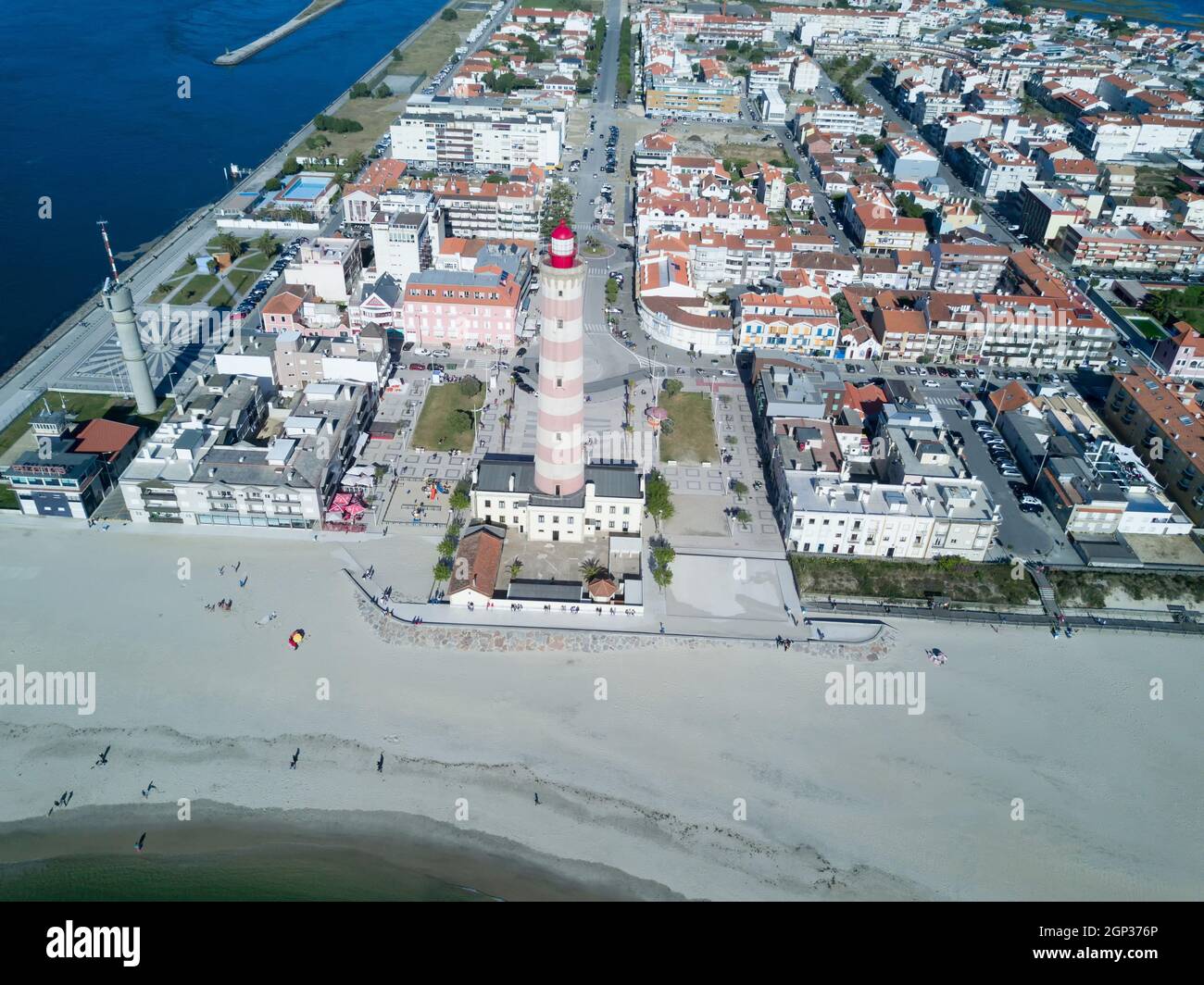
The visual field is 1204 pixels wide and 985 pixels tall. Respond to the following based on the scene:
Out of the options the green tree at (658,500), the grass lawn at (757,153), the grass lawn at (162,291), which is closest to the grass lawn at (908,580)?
the green tree at (658,500)

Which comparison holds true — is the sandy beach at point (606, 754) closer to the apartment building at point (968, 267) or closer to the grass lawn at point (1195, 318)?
the apartment building at point (968, 267)

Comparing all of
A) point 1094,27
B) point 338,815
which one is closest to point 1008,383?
point 338,815

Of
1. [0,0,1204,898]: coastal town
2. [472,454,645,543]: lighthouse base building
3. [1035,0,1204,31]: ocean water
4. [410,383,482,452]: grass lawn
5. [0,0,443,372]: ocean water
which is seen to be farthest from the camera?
[1035,0,1204,31]: ocean water

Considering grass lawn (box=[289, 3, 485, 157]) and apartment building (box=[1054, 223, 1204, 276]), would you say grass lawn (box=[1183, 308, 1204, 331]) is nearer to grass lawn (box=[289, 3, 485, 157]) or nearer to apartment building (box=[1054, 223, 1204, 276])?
apartment building (box=[1054, 223, 1204, 276])

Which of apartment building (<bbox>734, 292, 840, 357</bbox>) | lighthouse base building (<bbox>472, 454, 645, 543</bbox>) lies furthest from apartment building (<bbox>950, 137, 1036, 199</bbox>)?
lighthouse base building (<bbox>472, 454, 645, 543</bbox>)

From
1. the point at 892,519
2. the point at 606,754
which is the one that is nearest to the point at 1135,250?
the point at 892,519
